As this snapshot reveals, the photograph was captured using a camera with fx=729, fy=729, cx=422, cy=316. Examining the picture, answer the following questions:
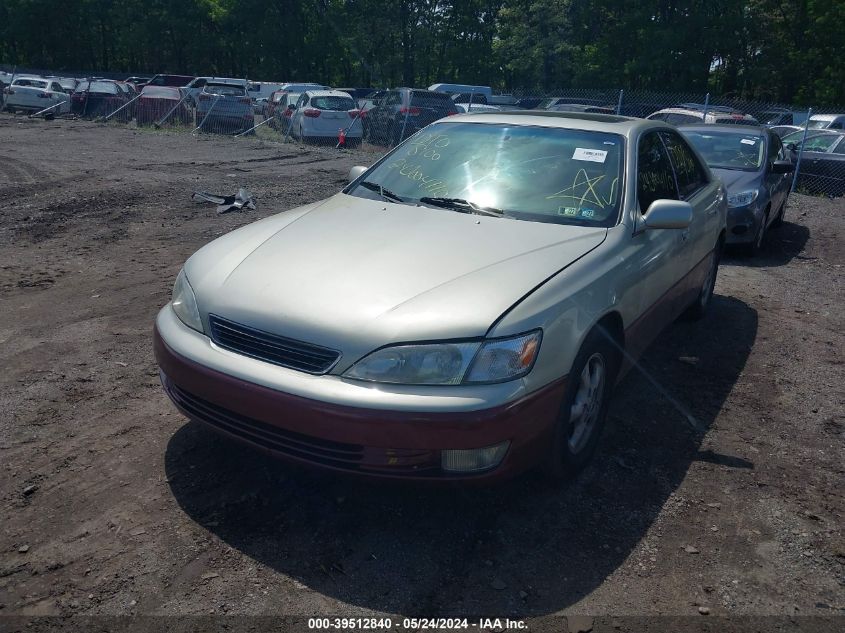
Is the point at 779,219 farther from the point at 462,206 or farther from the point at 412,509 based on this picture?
the point at 412,509

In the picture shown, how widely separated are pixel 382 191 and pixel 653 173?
173cm

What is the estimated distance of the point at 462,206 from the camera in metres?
4.10

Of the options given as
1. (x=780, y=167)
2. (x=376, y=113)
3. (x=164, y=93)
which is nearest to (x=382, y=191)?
(x=780, y=167)

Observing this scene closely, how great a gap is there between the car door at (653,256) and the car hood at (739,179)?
457 cm

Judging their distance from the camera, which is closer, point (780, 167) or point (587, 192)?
point (587, 192)

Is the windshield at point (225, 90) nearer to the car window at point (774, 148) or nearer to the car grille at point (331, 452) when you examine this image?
the car window at point (774, 148)

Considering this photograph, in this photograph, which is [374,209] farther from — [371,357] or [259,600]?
[259,600]

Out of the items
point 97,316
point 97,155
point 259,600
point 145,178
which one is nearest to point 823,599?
point 259,600

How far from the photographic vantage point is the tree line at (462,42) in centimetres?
3753

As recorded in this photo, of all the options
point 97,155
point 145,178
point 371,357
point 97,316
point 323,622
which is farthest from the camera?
point 97,155

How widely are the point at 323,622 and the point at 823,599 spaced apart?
1.97 m

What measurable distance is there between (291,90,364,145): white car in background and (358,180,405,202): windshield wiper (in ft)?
53.3

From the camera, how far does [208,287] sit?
134 inches

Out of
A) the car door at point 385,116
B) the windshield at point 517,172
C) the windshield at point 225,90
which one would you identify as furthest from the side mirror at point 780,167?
the windshield at point 225,90
